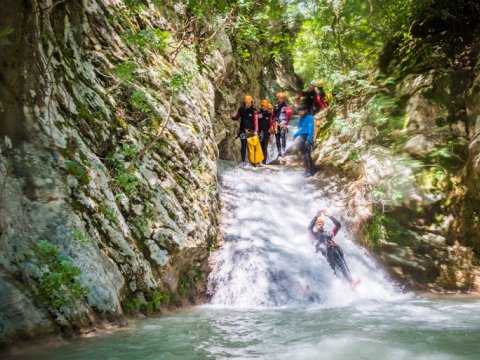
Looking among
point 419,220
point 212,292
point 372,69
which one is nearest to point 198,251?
point 212,292

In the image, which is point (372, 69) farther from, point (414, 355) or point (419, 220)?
point (414, 355)

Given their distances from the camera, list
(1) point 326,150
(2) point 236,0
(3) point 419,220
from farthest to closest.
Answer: (1) point 326,150 < (2) point 236,0 < (3) point 419,220

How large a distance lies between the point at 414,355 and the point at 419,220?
5198 millimetres

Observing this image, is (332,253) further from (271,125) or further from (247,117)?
(271,125)

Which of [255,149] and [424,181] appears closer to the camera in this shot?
[424,181]

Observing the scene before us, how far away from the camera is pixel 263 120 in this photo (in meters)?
12.8

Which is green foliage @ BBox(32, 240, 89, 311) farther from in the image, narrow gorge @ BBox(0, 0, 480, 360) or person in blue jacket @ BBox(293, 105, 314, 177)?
person in blue jacket @ BBox(293, 105, 314, 177)

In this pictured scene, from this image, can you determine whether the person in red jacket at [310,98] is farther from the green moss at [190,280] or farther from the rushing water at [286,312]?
the green moss at [190,280]

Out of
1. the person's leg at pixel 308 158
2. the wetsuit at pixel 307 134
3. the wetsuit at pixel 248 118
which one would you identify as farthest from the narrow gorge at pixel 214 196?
the wetsuit at pixel 248 118

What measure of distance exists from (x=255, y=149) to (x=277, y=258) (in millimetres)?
5424

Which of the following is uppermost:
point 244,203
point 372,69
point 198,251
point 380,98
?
point 372,69

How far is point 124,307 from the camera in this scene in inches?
205

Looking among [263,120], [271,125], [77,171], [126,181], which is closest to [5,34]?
[77,171]

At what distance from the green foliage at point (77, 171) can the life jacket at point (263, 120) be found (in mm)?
8264
